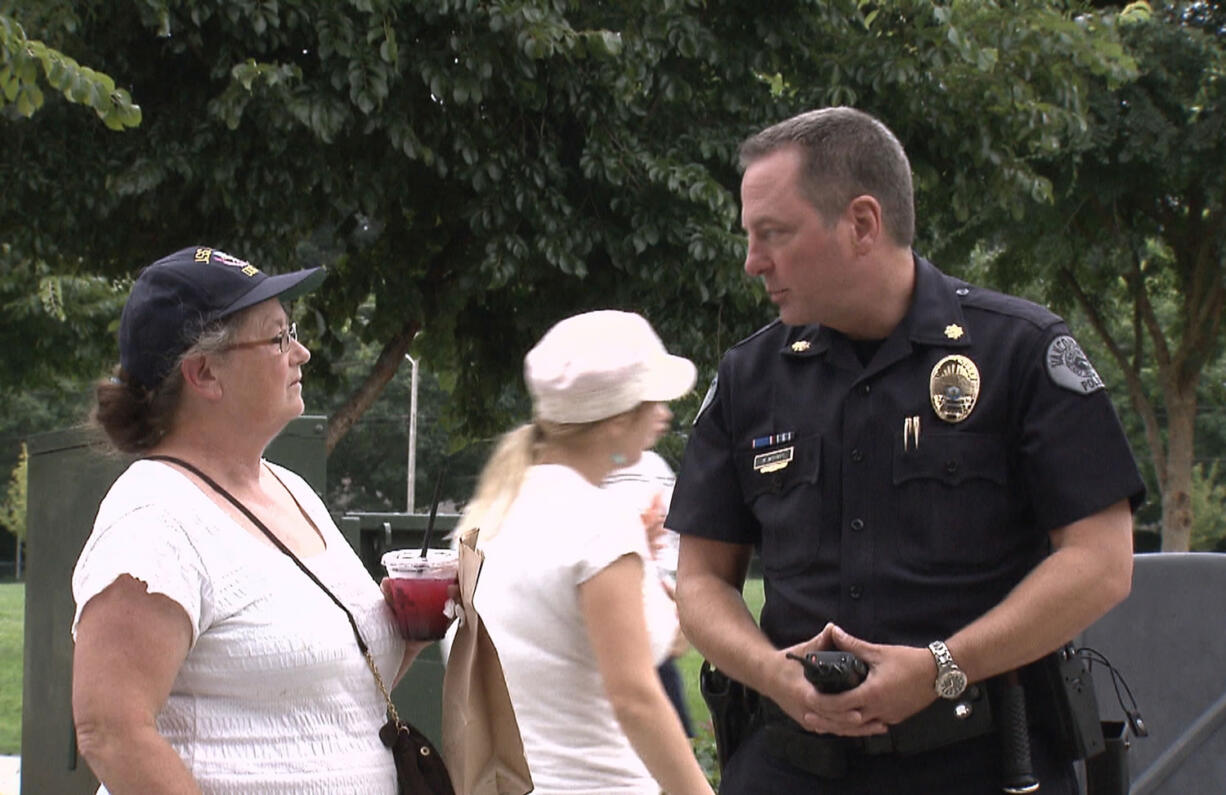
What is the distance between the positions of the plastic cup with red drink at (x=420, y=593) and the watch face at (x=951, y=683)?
862 mm

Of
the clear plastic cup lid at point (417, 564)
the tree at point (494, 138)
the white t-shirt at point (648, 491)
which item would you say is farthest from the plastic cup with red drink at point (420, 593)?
the tree at point (494, 138)

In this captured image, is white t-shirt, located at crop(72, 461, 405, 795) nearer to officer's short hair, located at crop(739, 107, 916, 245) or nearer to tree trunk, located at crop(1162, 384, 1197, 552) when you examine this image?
officer's short hair, located at crop(739, 107, 916, 245)

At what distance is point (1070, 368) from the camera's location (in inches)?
97.5

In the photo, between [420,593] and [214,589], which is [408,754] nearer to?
[420,593]

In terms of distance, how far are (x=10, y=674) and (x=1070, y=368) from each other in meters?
12.0

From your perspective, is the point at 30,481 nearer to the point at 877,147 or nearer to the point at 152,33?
the point at 152,33

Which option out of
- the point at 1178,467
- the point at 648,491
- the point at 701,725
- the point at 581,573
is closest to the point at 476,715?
the point at 581,573

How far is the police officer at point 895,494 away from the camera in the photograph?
7.93ft

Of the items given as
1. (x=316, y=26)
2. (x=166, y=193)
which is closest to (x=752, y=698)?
(x=316, y=26)

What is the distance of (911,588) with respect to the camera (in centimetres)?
252

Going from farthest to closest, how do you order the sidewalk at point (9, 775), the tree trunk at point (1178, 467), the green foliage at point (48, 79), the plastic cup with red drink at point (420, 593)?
the tree trunk at point (1178, 467) < the sidewalk at point (9, 775) < the green foliage at point (48, 79) < the plastic cup with red drink at point (420, 593)

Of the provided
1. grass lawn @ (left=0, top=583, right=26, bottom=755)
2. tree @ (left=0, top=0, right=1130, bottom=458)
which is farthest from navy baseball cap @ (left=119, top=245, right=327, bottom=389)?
tree @ (left=0, top=0, right=1130, bottom=458)

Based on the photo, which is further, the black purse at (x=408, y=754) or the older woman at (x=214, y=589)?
the black purse at (x=408, y=754)

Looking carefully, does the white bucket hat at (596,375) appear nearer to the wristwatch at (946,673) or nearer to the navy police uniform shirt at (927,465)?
the navy police uniform shirt at (927,465)
